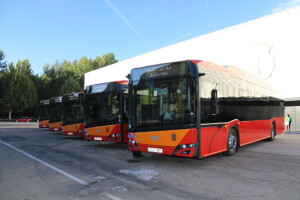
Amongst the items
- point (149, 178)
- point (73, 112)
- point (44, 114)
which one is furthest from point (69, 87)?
point (149, 178)

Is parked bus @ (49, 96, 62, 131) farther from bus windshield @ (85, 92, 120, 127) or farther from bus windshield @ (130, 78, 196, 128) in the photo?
bus windshield @ (130, 78, 196, 128)

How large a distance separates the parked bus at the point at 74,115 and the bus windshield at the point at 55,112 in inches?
116

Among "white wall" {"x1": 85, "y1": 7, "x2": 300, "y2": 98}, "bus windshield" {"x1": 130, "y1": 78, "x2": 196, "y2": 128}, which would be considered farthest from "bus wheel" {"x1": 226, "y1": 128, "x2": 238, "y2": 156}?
"white wall" {"x1": 85, "y1": 7, "x2": 300, "y2": 98}

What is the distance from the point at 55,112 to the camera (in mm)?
19375

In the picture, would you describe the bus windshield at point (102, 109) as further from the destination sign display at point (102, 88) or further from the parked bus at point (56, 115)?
the parked bus at point (56, 115)

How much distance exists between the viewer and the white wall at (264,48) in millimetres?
23844

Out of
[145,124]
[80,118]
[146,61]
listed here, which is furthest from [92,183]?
[146,61]

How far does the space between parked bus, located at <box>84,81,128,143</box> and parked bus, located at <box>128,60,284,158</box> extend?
2.47 m

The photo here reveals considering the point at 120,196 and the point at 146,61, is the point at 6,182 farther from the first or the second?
the point at 146,61

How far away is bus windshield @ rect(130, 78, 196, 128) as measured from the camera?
6418mm

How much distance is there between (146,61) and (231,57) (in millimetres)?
15636

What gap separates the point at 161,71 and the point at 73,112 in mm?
9342

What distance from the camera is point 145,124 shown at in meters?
7.14

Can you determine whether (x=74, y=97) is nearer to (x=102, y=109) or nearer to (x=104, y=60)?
(x=102, y=109)
